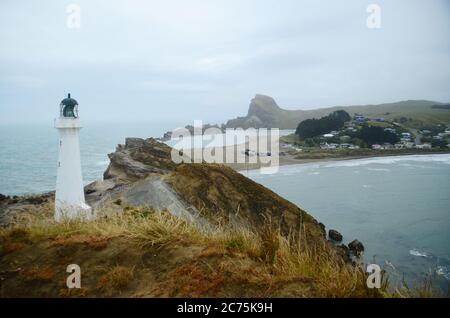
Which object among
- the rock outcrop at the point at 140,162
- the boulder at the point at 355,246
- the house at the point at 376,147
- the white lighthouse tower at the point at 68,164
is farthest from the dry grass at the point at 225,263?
the house at the point at 376,147

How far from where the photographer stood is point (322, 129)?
315 ft

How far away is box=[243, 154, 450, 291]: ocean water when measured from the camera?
19.1m

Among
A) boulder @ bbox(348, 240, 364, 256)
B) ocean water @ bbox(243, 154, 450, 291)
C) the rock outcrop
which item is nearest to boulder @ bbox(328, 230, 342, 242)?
ocean water @ bbox(243, 154, 450, 291)

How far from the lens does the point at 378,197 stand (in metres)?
35.5

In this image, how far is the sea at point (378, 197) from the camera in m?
19.3

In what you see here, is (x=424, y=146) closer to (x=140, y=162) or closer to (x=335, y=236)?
(x=335, y=236)

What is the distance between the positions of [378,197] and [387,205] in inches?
136

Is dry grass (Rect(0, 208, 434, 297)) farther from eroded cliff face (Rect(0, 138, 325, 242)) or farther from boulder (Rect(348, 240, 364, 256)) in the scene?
boulder (Rect(348, 240, 364, 256))
